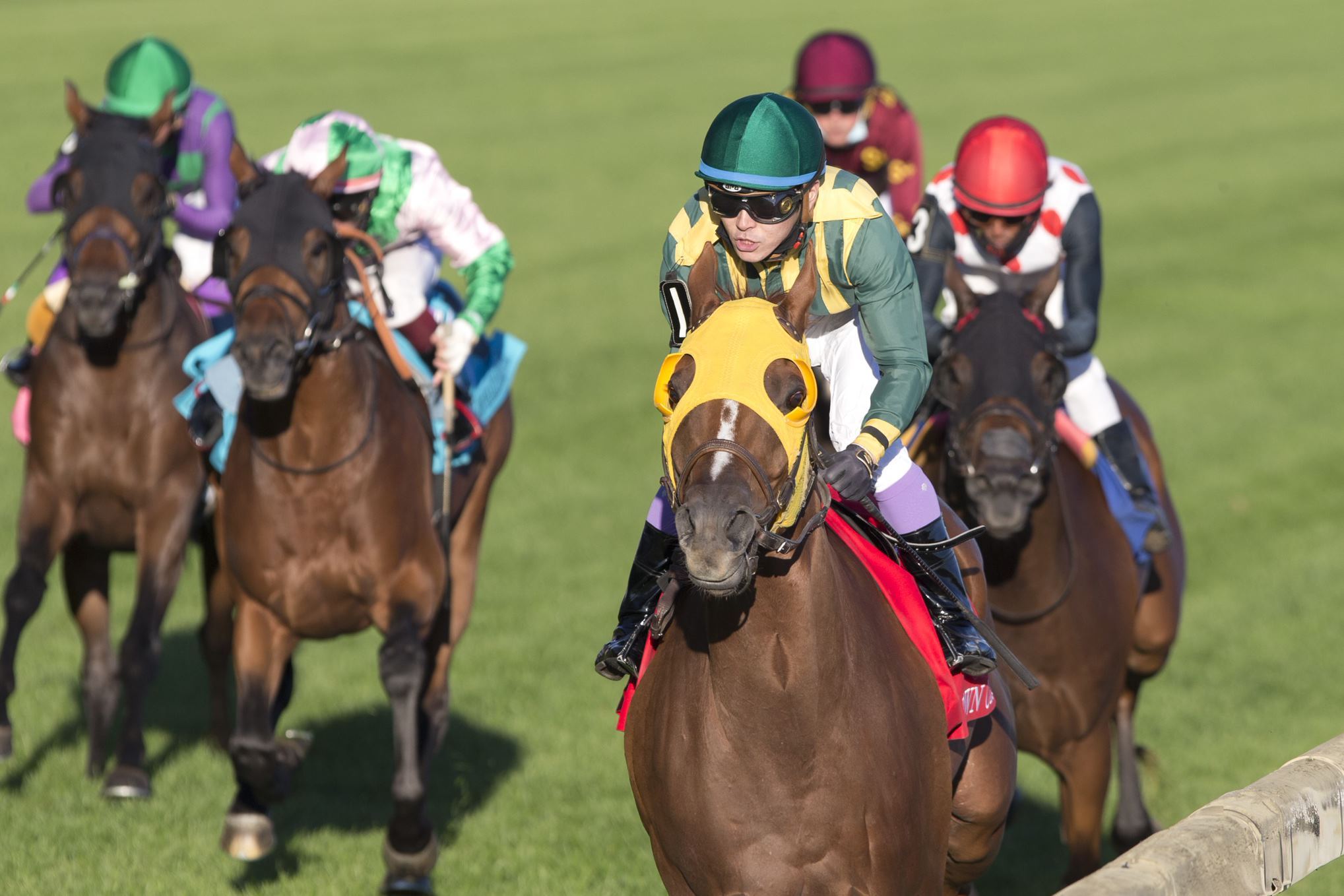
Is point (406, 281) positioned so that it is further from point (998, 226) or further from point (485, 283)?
point (998, 226)

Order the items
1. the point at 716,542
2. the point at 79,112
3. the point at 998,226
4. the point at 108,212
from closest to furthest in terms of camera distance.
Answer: the point at 716,542, the point at 998,226, the point at 108,212, the point at 79,112

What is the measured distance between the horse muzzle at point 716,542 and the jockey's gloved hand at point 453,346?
13.5 ft

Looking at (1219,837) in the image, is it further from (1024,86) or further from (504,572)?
(1024,86)

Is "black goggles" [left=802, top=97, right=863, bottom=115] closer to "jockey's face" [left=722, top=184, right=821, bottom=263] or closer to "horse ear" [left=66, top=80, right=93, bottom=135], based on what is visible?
"horse ear" [left=66, top=80, right=93, bottom=135]

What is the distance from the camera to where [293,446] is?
6.85 m

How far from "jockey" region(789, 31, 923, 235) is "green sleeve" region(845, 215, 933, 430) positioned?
3.64 meters

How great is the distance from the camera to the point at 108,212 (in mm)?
7863

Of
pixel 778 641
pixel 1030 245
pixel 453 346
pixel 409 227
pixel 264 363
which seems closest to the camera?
pixel 778 641

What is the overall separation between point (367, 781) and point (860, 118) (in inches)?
179

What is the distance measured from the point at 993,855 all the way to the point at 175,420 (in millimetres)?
4514

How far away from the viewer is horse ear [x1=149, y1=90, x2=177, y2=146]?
327 inches

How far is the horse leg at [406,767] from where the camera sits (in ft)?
22.6

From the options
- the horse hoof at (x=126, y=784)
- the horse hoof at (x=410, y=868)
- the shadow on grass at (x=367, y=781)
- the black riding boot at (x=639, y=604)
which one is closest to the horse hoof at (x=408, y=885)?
the horse hoof at (x=410, y=868)

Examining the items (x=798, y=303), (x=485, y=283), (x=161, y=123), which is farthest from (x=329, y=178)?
(x=798, y=303)
